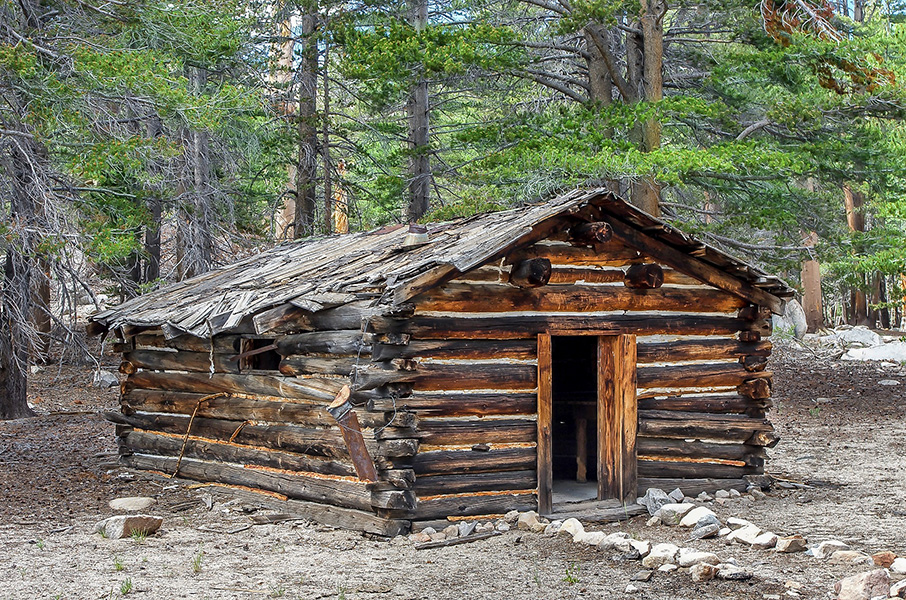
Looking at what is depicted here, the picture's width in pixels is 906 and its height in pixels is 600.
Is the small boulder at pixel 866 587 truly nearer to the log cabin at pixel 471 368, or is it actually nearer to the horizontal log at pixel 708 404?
the log cabin at pixel 471 368

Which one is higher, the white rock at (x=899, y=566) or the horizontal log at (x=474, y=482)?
the horizontal log at (x=474, y=482)

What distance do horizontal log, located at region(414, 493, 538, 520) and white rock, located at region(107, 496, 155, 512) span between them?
3322 mm

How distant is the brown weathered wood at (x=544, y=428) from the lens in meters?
9.30

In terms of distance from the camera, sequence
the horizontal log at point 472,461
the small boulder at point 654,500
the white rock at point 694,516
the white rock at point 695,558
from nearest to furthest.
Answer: the white rock at point 695,558
the white rock at point 694,516
the horizontal log at point 472,461
the small boulder at point 654,500

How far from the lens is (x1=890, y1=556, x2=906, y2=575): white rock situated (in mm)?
6836

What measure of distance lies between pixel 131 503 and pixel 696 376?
247 inches

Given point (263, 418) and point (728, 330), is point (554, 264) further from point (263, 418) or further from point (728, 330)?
point (263, 418)

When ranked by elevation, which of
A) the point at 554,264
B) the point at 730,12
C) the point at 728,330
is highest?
the point at 730,12

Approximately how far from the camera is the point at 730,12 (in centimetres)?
1762

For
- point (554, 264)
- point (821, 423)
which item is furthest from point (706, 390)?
point (821, 423)

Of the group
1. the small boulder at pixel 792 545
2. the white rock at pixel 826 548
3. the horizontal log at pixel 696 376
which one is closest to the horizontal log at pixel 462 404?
the horizontal log at pixel 696 376

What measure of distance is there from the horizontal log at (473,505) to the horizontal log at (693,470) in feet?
5.28

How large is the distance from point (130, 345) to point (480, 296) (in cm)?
583

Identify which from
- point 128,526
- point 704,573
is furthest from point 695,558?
point 128,526
